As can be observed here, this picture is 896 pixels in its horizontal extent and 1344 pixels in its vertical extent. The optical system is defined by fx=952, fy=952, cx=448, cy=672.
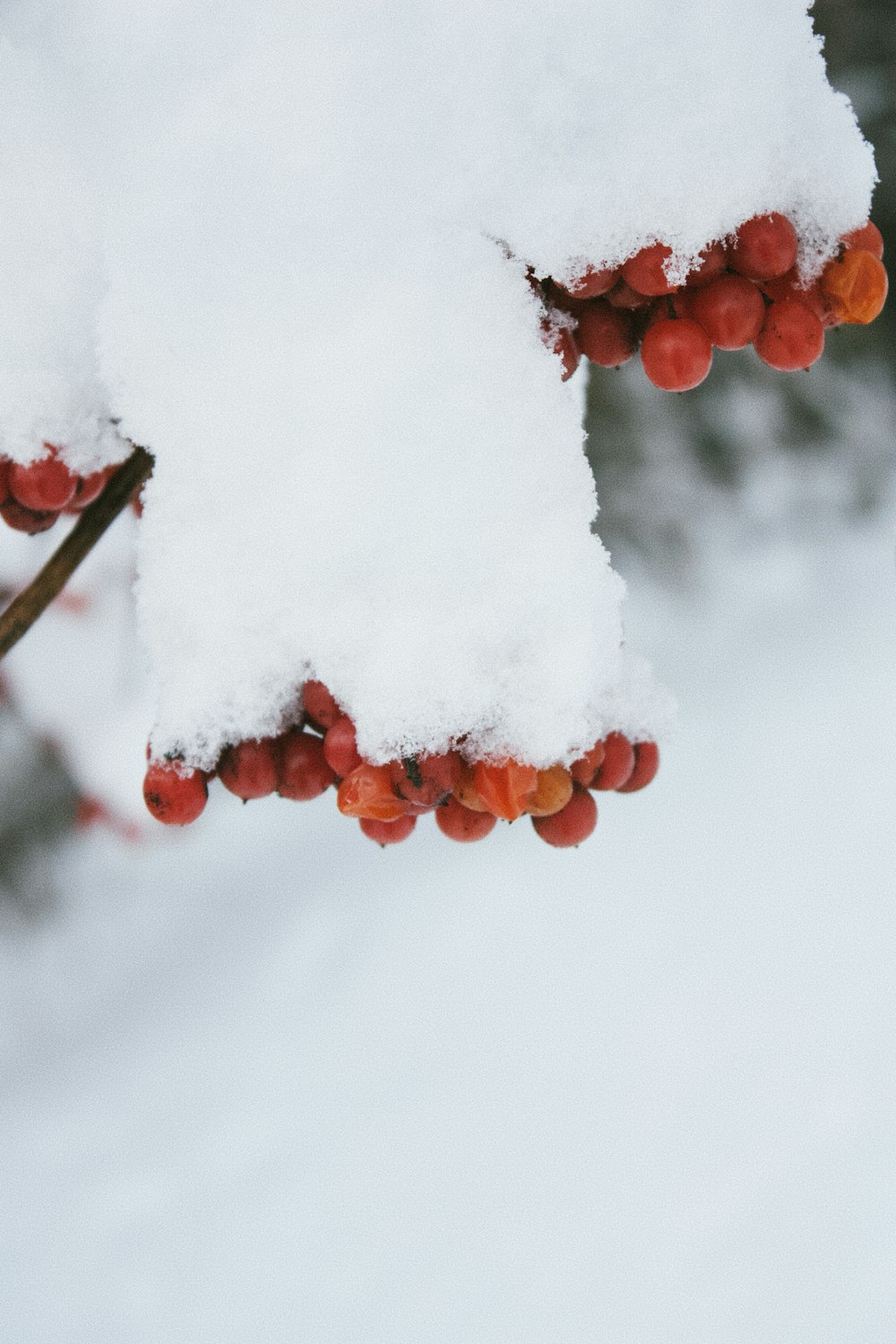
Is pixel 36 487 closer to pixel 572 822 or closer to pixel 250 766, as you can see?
pixel 250 766

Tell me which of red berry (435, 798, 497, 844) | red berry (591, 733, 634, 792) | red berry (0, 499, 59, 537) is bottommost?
red berry (435, 798, 497, 844)

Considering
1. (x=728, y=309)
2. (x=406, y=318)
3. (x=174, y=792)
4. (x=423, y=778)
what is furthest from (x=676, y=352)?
(x=174, y=792)

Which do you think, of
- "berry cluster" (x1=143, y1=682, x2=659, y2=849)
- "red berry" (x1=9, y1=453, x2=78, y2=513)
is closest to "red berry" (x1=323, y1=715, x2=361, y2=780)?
"berry cluster" (x1=143, y1=682, x2=659, y2=849)

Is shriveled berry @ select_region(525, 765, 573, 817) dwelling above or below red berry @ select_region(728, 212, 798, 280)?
below

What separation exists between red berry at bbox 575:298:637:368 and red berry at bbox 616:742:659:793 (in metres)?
0.25

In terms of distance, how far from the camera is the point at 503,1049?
1.54m

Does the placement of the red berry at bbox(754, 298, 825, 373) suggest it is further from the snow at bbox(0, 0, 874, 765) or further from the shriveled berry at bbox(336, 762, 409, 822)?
the shriveled berry at bbox(336, 762, 409, 822)

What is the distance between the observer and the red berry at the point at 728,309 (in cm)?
51

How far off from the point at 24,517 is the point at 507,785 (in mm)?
Result: 360

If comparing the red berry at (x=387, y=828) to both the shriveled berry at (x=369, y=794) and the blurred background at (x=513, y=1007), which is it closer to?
the shriveled berry at (x=369, y=794)

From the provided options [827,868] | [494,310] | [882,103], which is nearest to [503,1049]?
[827,868]

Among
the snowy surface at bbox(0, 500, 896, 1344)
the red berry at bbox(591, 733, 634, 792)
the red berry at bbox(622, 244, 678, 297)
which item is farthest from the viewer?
the snowy surface at bbox(0, 500, 896, 1344)

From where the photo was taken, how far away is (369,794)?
1.66ft

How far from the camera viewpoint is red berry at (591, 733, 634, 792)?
1.95 ft
